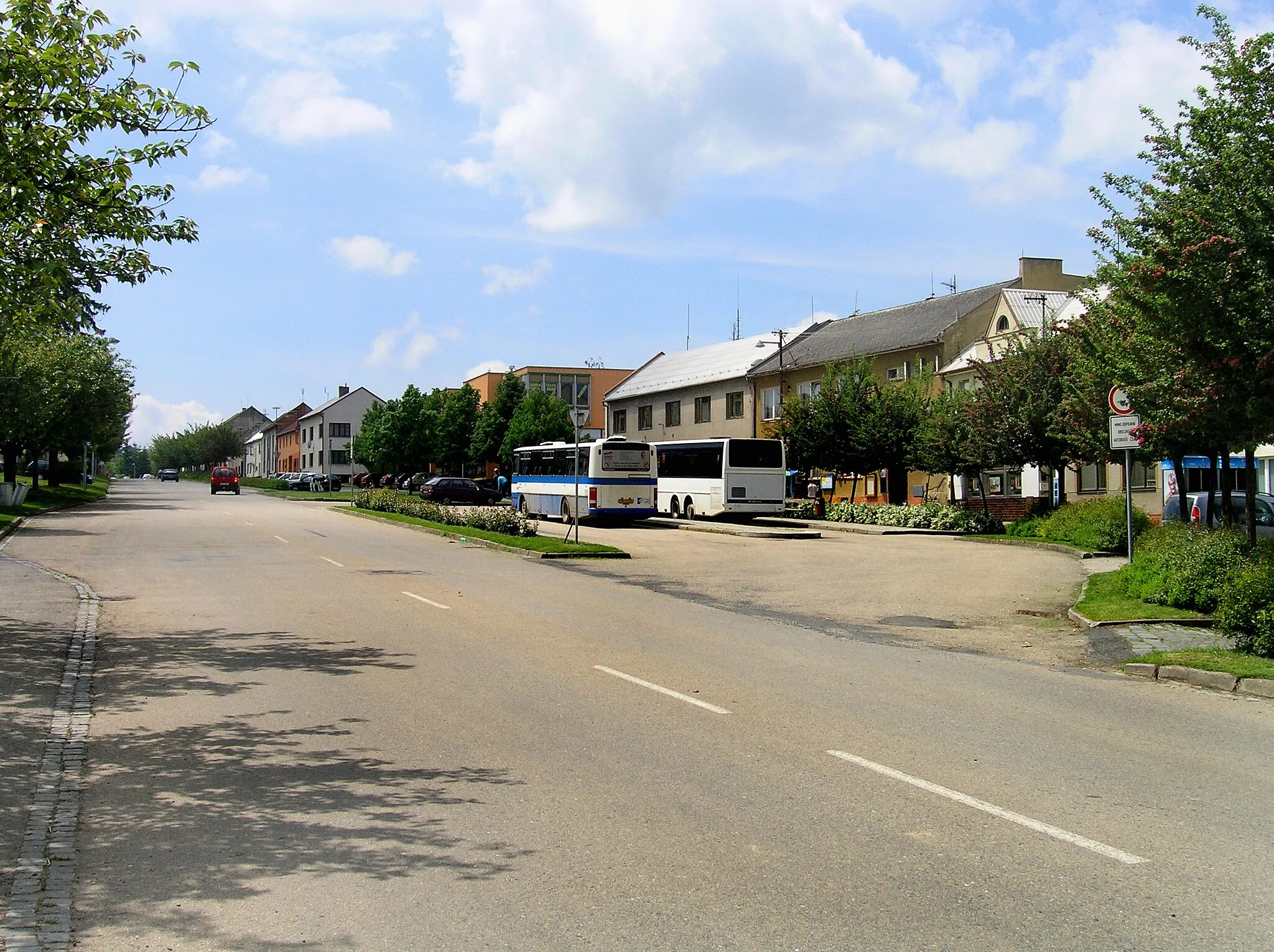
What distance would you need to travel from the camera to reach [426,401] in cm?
8862

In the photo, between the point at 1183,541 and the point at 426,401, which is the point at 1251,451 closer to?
the point at 1183,541

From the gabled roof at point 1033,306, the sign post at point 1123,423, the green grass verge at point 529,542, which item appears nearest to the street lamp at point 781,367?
the gabled roof at point 1033,306

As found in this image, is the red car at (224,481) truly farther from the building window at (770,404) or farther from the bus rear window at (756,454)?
the bus rear window at (756,454)

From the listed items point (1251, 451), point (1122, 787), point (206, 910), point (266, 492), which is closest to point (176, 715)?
point (206, 910)

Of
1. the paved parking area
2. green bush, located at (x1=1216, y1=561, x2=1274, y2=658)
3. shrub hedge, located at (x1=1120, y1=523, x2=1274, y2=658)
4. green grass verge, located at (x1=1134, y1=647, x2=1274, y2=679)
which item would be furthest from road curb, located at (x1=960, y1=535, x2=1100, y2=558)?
green grass verge, located at (x1=1134, y1=647, x2=1274, y2=679)

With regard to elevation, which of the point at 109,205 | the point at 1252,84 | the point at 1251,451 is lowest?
the point at 1251,451

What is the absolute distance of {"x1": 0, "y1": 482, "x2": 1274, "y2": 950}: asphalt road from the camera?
4.47m

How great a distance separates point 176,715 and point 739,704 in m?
4.33

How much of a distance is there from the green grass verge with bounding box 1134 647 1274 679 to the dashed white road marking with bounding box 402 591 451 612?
28.8 feet

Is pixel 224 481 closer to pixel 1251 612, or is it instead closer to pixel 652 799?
pixel 1251 612

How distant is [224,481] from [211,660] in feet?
239

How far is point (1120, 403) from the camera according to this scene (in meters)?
17.1

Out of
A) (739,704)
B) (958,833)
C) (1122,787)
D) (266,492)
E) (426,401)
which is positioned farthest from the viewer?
(426,401)

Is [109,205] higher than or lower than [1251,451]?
higher
